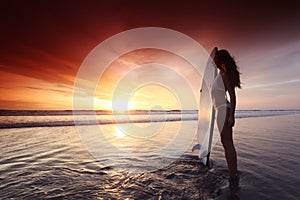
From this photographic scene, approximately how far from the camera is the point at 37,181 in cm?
288

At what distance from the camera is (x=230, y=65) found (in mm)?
3029

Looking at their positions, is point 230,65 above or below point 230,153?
above

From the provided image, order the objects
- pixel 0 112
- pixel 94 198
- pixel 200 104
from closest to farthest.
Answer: pixel 94 198 < pixel 200 104 < pixel 0 112

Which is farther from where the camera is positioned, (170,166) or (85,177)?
(170,166)

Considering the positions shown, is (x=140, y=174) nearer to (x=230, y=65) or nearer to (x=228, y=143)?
(x=228, y=143)

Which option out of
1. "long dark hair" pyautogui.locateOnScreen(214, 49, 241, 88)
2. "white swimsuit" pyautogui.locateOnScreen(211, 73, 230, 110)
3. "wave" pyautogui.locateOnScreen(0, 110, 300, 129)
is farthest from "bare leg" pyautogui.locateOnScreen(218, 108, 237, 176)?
"wave" pyautogui.locateOnScreen(0, 110, 300, 129)

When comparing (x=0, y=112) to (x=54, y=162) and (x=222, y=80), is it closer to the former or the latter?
(x=54, y=162)

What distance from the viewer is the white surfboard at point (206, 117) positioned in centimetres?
409

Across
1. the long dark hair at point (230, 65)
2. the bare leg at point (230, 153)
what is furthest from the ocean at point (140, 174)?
the long dark hair at point (230, 65)

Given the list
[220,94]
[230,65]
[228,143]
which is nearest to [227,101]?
[220,94]

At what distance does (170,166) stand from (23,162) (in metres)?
3.17

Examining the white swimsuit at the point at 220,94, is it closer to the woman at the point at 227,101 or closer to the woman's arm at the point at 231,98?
the woman at the point at 227,101

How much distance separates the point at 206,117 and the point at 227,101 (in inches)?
56.7

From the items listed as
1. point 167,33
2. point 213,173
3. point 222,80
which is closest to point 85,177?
point 213,173
